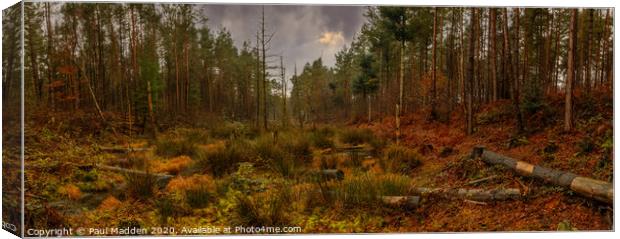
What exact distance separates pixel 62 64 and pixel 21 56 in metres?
0.40

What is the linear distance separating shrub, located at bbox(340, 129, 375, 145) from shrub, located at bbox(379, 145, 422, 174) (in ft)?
1.08

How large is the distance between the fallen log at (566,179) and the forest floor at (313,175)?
0.27 feet

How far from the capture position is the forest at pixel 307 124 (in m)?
4.79

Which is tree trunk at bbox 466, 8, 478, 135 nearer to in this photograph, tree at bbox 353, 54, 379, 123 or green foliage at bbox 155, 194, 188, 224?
tree at bbox 353, 54, 379, 123

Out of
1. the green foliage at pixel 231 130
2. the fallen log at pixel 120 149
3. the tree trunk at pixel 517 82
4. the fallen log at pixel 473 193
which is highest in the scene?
the tree trunk at pixel 517 82

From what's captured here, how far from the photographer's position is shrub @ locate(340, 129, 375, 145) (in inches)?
Result: 207

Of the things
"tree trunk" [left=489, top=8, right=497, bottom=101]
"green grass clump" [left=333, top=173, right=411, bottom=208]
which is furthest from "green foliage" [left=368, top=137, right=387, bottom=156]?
"tree trunk" [left=489, top=8, right=497, bottom=101]

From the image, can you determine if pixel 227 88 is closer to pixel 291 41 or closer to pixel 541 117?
pixel 291 41

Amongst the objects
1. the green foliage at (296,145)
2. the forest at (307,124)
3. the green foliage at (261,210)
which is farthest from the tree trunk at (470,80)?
the green foliage at (261,210)

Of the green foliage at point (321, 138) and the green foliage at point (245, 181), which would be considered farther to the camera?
the green foliage at point (321, 138)

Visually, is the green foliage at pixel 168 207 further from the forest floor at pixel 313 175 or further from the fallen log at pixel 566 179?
the fallen log at pixel 566 179

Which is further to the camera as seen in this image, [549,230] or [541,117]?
[541,117]

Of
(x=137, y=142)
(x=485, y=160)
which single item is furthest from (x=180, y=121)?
(x=485, y=160)

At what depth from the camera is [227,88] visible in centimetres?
533
